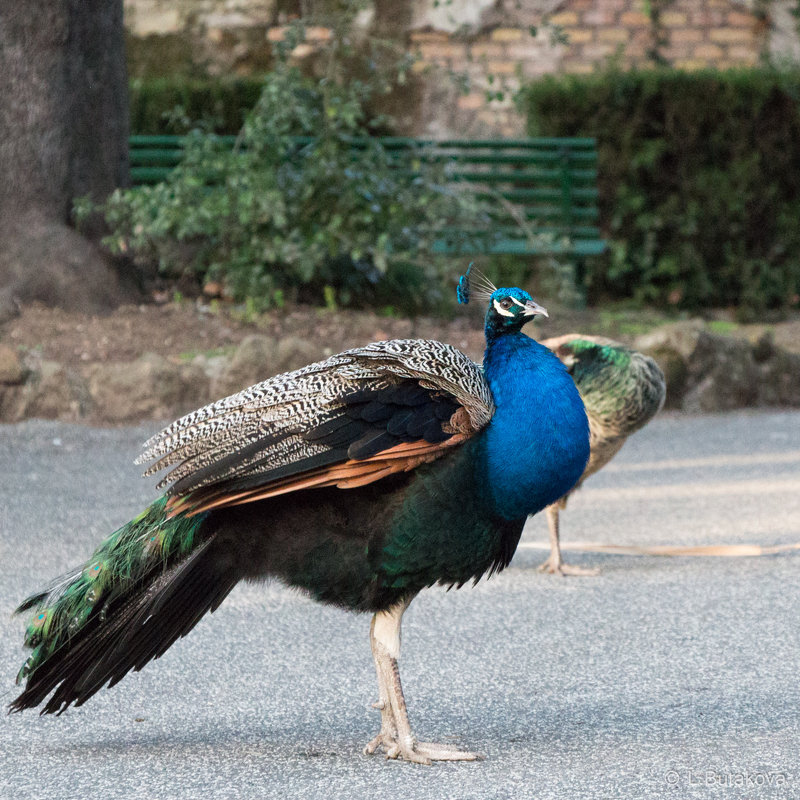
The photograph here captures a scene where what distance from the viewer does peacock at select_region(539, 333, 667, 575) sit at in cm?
532

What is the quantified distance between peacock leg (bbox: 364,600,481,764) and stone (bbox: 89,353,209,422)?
489 cm

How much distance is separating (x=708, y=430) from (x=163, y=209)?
3.78m

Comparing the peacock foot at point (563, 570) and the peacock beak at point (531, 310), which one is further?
the peacock foot at point (563, 570)

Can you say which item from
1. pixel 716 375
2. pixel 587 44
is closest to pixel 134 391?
pixel 716 375

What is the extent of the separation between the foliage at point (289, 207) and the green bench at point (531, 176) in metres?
1.51

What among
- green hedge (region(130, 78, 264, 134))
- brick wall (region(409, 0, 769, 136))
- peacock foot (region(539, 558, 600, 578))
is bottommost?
peacock foot (region(539, 558, 600, 578))

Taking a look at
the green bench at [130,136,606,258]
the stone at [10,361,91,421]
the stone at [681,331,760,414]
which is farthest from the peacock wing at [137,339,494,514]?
the green bench at [130,136,606,258]

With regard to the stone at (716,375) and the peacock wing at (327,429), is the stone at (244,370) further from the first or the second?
the peacock wing at (327,429)

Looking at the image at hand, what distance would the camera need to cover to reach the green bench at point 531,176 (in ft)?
35.3

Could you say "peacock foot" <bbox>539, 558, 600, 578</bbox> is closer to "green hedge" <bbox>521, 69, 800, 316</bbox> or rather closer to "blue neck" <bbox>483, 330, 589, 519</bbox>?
"blue neck" <bbox>483, 330, 589, 519</bbox>

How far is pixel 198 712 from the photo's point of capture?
3879 mm

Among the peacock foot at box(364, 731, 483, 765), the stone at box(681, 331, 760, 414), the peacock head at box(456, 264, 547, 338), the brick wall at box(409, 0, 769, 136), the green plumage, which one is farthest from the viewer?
the brick wall at box(409, 0, 769, 136)

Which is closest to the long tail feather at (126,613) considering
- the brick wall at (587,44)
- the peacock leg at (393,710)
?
the peacock leg at (393,710)

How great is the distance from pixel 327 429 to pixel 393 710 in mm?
779
